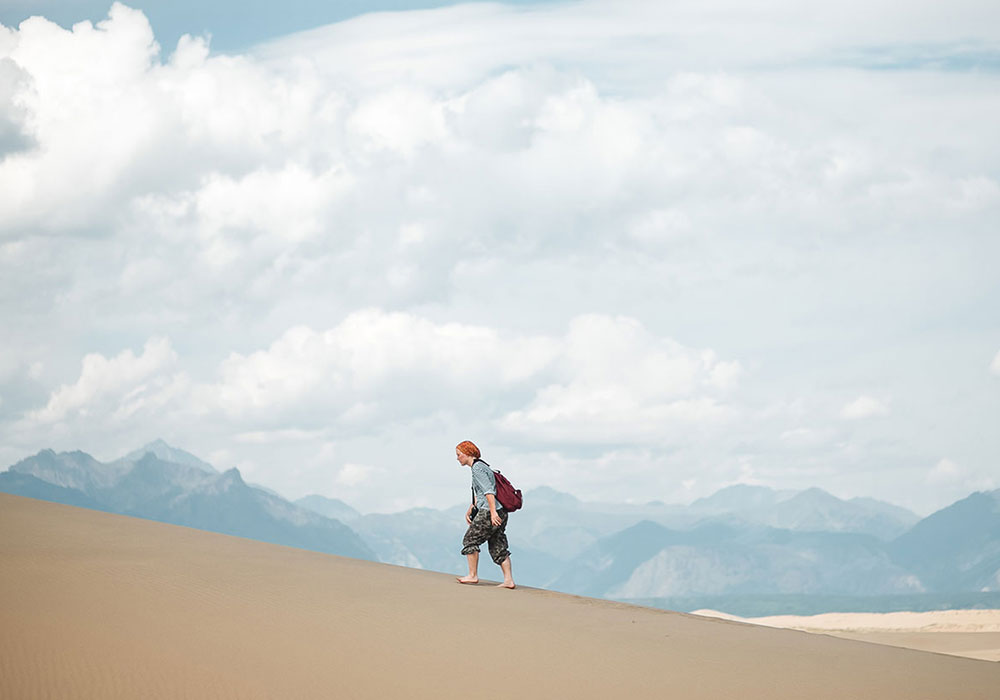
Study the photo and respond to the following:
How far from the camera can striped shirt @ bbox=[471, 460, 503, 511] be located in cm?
1261

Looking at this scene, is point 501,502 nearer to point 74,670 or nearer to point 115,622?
point 115,622

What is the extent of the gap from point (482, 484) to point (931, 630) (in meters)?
27.9

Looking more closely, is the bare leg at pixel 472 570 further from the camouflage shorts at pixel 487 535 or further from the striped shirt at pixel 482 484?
the striped shirt at pixel 482 484

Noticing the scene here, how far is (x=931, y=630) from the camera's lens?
35656 millimetres

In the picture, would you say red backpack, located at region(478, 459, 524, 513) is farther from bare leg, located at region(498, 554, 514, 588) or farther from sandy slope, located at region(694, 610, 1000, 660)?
sandy slope, located at region(694, 610, 1000, 660)

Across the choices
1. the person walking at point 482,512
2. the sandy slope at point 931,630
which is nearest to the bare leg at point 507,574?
the person walking at point 482,512

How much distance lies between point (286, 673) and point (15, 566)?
3.63 metres

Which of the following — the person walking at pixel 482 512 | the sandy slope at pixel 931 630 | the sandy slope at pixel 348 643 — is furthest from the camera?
the sandy slope at pixel 931 630

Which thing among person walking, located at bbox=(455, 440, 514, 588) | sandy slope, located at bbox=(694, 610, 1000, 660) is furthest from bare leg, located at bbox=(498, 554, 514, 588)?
sandy slope, located at bbox=(694, 610, 1000, 660)

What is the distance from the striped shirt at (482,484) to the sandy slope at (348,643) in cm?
97

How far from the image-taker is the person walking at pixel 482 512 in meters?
12.6

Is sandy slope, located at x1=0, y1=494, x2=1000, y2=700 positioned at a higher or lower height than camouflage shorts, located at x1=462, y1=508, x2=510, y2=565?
lower

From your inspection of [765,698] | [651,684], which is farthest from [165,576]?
[765,698]

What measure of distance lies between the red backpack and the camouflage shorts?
10cm
